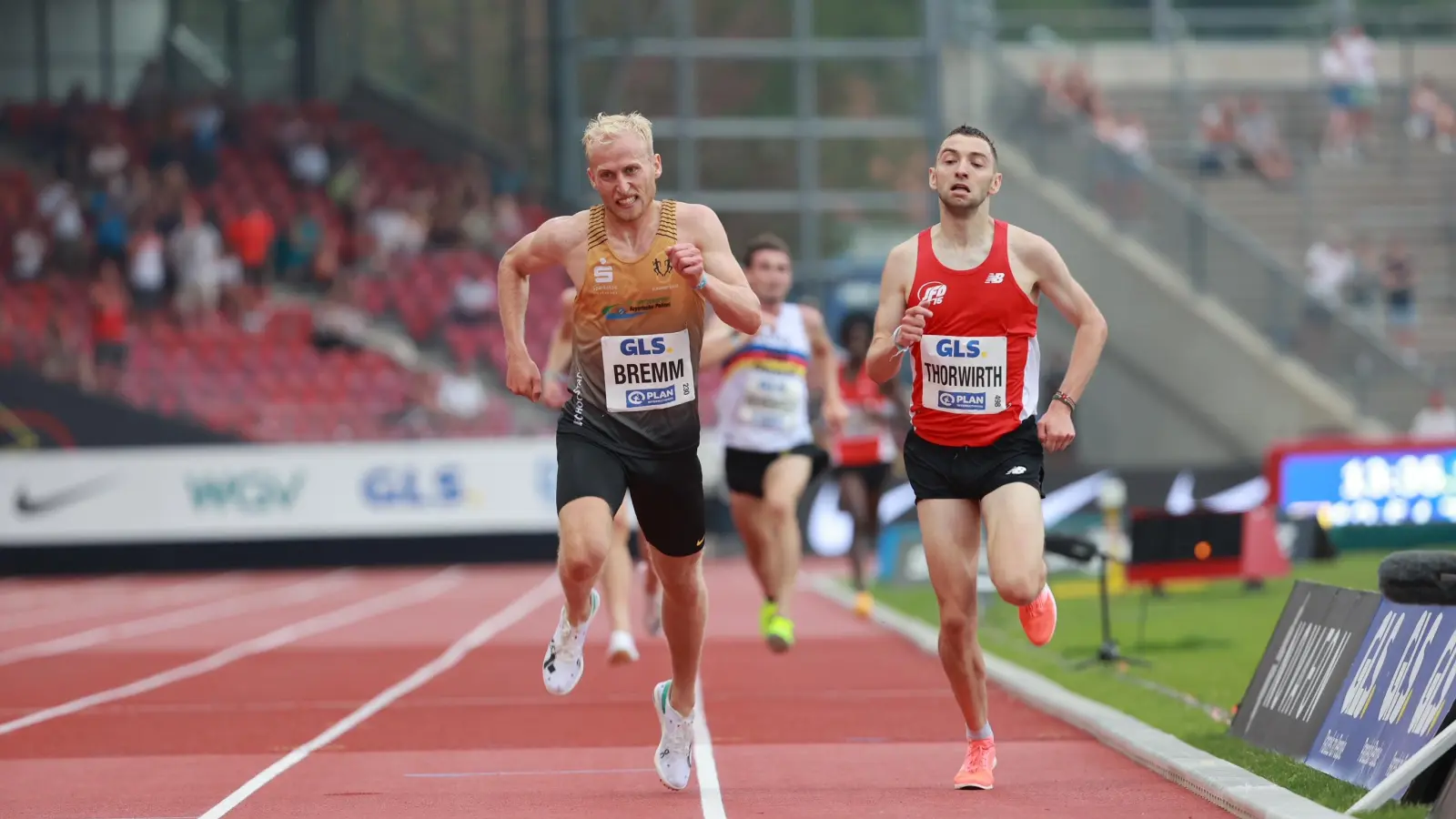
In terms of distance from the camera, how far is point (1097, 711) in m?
9.97

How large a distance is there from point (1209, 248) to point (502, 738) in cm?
2089

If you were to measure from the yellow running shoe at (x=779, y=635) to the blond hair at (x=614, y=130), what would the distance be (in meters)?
4.61

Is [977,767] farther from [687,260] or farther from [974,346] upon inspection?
[687,260]

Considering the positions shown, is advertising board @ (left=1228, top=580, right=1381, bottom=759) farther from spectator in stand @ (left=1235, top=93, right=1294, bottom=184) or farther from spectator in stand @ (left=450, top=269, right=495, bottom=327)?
spectator in stand @ (left=1235, top=93, right=1294, bottom=184)

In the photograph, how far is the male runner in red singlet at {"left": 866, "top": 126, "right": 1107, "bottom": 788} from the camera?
7848 mm

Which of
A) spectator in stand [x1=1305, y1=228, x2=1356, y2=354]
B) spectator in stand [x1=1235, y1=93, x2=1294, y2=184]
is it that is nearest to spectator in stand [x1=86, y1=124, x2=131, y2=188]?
spectator in stand [x1=1235, y1=93, x2=1294, y2=184]

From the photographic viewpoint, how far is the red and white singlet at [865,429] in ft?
56.2

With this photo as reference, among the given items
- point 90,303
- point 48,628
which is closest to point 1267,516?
point 48,628

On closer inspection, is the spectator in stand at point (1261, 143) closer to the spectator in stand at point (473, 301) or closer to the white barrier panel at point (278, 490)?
the white barrier panel at point (278, 490)

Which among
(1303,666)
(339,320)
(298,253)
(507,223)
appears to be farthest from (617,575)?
(507,223)

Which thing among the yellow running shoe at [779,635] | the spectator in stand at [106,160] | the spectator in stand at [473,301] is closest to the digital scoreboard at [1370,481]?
the spectator in stand at [473,301]

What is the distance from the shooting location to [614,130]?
24.8 ft

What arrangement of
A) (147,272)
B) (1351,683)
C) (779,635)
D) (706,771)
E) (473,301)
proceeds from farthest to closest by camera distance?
(473,301) → (147,272) → (779,635) → (706,771) → (1351,683)

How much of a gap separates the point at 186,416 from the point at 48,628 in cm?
760
